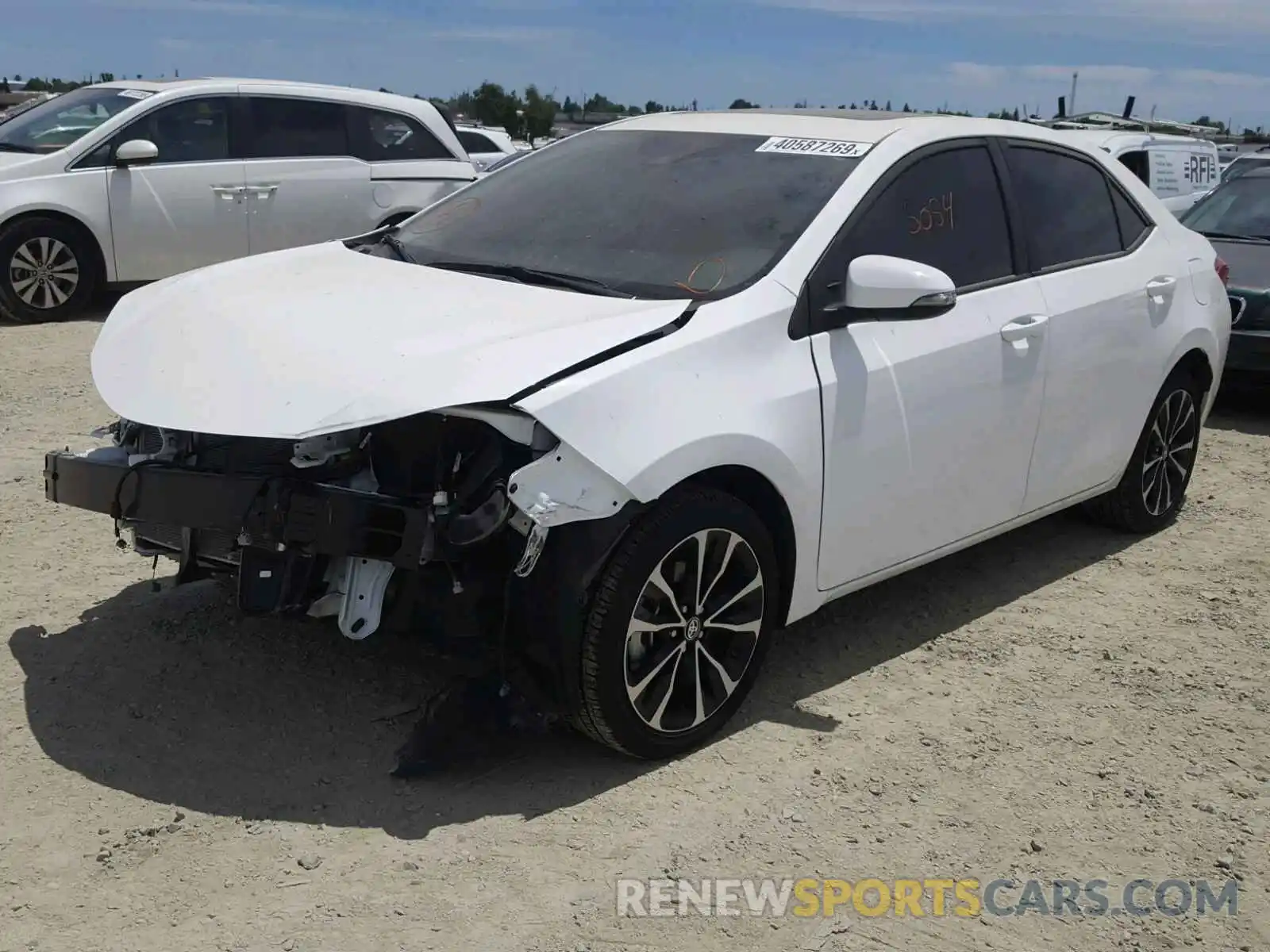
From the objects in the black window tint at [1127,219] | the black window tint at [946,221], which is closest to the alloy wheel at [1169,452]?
the black window tint at [1127,219]

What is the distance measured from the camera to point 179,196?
10164 mm

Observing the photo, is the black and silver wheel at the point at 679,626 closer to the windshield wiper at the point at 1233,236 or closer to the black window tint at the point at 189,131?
the windshield wiper at the point at 1233,236

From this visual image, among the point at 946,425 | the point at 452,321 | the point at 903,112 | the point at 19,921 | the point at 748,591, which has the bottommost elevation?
the point at 19,921

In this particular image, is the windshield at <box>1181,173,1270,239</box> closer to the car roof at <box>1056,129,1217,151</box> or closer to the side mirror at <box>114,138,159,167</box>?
the car roof at <box>1056,129,1217,151</box>

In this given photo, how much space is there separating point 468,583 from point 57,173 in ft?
25.2

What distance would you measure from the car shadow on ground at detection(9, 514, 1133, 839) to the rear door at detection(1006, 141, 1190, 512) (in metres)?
0.71

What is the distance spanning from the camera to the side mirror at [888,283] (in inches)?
155

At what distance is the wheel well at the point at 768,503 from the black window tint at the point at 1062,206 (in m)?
1.62

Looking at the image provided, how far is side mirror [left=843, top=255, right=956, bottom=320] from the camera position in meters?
3.93

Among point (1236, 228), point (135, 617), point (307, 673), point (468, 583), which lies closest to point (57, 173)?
point (135, 617)

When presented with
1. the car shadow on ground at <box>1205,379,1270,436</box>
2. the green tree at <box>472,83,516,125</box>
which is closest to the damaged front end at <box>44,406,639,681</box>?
the car shadow on ground at <box>1205,379,1270,436</box>

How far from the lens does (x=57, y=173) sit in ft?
32.1

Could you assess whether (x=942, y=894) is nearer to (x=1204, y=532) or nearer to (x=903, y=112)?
(x=903, y=112)

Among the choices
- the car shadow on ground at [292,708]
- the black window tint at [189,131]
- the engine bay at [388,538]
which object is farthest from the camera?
the black window tint at [189,131]
